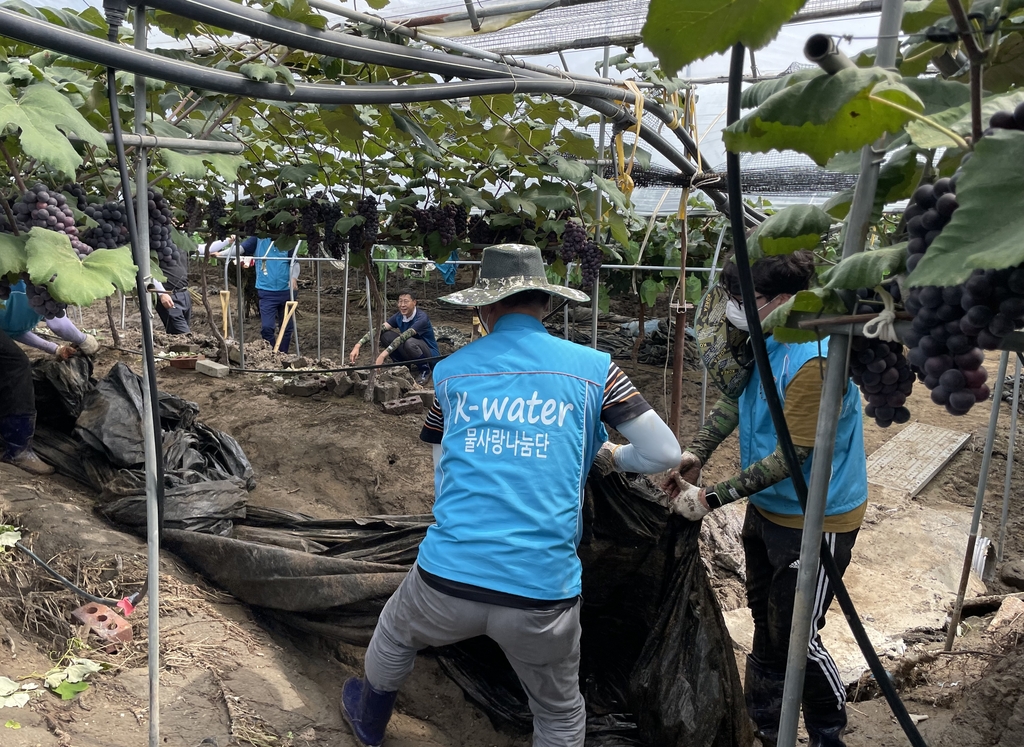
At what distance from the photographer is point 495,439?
2303 mm

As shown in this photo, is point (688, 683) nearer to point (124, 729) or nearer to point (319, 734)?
point (319, 734)

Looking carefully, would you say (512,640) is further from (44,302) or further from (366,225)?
(366,225)

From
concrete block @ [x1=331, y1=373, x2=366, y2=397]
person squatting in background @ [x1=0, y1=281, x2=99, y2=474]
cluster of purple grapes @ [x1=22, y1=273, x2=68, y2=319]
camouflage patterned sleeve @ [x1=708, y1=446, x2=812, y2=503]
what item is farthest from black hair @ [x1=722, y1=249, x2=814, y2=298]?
concrete block @ [x1=331, y1=373, x2=366, y2=397]

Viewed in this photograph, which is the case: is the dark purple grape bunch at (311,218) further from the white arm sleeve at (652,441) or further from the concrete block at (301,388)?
the white arm sleeve at (652,441)

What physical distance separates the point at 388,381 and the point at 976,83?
21.3ft

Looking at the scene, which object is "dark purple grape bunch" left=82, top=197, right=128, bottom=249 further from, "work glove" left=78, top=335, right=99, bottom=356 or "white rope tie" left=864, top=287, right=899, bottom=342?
"white rope tie" left=864, top=287, right=899, bottom=342

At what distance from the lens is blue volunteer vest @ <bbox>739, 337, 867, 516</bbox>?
247cm

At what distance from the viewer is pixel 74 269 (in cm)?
208

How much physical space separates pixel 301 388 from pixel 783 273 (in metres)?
5.48

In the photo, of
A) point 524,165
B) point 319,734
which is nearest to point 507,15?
point 524,165

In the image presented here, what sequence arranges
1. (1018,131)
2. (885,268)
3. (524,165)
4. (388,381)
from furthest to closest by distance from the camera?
(388,381)
(524,165)
(885,268)
(1018,131)

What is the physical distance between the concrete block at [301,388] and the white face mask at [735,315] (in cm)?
511

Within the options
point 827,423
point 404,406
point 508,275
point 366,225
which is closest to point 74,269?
point 508,275

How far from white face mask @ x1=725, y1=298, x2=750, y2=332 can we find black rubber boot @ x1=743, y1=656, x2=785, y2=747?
1.24m
